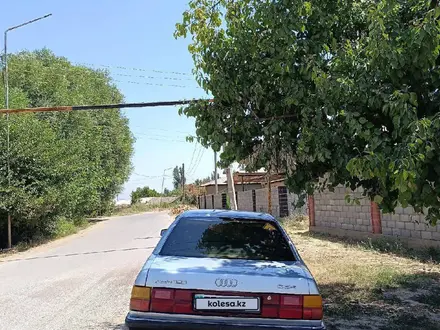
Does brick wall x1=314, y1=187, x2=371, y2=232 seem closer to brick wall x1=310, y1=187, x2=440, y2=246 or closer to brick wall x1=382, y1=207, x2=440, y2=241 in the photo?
brick wall x1=310, y1=187, x2=440, y2=246

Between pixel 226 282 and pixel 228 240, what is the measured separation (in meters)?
1.01

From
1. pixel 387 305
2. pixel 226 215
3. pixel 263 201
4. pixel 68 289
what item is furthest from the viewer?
pixel 263 201

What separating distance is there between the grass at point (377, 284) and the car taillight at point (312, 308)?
173 cm

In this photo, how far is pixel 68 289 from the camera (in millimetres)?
7566

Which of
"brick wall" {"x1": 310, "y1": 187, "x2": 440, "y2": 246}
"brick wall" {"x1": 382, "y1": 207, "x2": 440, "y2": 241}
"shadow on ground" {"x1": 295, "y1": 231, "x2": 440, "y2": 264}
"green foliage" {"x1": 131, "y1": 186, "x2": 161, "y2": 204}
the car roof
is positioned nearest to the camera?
the car roof

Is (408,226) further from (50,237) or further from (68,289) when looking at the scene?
(50,237)

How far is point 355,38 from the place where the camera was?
5.12 m

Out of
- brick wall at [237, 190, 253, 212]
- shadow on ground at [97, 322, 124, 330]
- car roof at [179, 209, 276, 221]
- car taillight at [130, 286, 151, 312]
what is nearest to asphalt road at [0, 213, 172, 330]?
shadow on ground at [97, 322, 124, 330]

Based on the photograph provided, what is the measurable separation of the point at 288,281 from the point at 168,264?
1020mm

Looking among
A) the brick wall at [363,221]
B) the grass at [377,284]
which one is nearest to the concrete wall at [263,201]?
the brick wall at [363,221]

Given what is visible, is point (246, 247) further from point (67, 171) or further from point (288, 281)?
point (67, 171)

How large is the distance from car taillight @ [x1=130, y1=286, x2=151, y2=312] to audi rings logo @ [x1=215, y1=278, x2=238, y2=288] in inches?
21.7

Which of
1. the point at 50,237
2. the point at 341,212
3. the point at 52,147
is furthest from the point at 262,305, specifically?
the point at 50,237

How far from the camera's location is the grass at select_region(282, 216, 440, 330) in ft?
17.3
